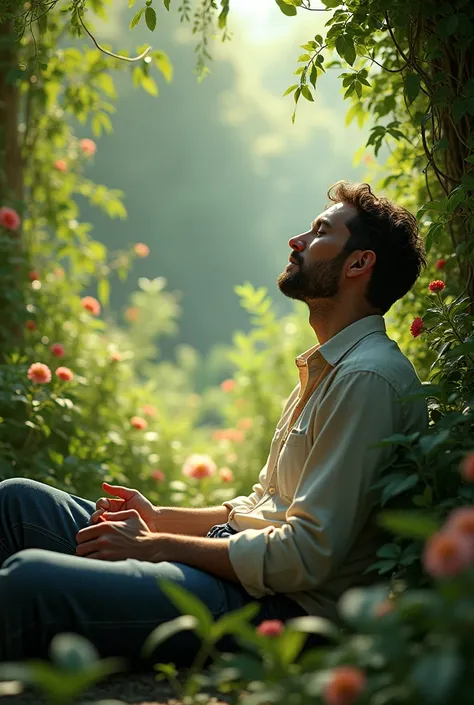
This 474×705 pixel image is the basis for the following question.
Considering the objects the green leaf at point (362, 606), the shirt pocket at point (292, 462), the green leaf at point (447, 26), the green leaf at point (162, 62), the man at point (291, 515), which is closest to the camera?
the green leaf at point (362, 606)

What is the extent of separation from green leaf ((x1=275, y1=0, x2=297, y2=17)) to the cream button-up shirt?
2.52 ft

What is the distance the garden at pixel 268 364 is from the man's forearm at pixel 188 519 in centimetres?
44

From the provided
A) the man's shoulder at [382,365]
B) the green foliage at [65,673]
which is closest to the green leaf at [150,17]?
the man's shoulder at [382,365]

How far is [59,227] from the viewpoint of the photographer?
388cm

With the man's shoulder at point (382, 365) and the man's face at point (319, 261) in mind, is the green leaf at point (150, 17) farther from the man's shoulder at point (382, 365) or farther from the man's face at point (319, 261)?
the man's shoulder at point (382, 365)

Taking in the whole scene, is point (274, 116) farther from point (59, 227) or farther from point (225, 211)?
point (59, 227)

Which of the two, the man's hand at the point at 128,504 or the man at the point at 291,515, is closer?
the man at the point at 291,515

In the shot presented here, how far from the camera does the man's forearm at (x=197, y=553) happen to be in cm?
163

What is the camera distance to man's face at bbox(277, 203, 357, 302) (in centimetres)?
195

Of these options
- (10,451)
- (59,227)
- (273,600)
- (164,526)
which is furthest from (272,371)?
(273,600)

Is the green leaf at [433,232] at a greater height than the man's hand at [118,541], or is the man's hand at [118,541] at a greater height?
the green leaf at [433,232]

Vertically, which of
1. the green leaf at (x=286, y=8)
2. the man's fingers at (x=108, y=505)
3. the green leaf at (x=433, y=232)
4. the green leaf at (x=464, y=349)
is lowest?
the man's fingers at (x=108, y=505)

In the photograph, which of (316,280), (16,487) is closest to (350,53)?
(316,280)

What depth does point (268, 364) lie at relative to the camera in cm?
442
